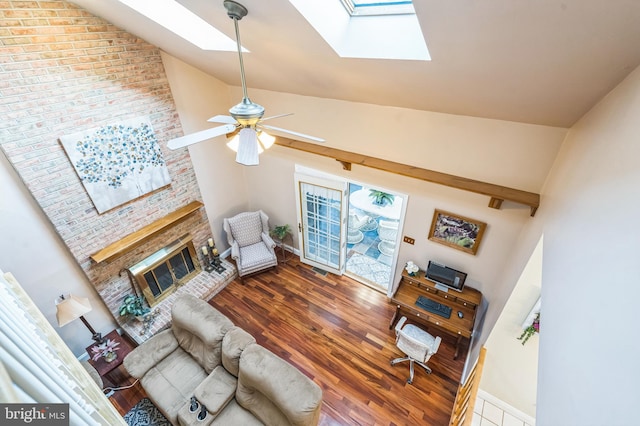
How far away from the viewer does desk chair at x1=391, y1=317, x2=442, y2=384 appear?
3232 millimetres

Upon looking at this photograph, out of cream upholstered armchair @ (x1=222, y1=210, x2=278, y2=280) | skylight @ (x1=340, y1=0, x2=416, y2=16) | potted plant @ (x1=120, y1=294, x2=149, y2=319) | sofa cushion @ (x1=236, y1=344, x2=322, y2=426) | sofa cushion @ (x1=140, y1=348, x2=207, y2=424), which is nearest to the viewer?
skylight @ (x1=340, y1=0, x2=416, y2=16)

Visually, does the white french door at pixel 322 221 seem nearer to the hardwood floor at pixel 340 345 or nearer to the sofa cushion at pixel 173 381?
the hardwood floor at pixel 340 345

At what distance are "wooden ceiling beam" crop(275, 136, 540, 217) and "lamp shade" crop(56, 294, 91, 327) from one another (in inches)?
124

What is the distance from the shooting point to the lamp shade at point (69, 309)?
2.94m

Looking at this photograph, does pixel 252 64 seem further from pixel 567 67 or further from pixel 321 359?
pixel 321 359

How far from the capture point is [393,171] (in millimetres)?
3291

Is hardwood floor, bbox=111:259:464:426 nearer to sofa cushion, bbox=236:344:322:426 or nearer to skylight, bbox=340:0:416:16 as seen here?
sofa cushion, bbox=236:344:322:426

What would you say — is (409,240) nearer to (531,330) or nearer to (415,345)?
(415,345)

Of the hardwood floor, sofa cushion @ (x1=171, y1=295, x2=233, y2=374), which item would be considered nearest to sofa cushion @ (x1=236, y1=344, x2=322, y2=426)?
sofa cushion @ (x1=171, y1=295, x2=233, y2=374)

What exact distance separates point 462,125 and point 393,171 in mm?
847

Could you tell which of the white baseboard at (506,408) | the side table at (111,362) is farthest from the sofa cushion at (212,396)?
the white baseboard at (506,408)

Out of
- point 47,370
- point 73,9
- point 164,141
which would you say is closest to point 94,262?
point 164,141

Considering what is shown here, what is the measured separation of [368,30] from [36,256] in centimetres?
393

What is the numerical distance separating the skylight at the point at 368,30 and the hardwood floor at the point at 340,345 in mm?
3538
